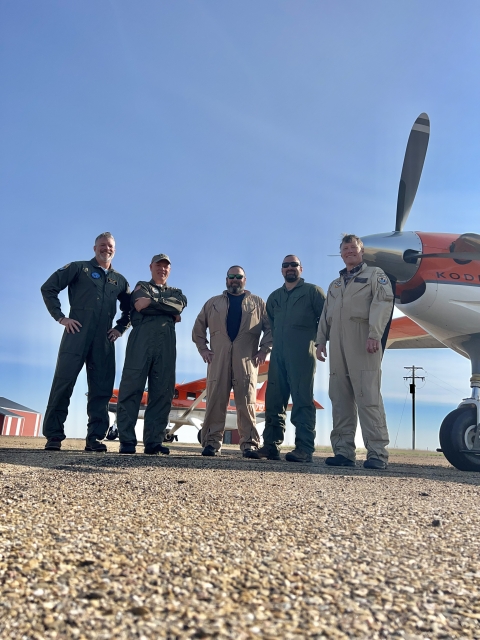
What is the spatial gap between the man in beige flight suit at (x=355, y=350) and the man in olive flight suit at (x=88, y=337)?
6.64 ft

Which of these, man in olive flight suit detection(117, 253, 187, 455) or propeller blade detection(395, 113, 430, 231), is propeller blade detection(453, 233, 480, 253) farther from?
man in olive flight suit detection(117, 253, 187, 455)

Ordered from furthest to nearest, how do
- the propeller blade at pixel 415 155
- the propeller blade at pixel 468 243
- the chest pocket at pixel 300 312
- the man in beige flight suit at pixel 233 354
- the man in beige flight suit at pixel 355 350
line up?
the propeller blade at pixel 415 155 → the propeller blade at pixel 468 243 → the man in beige flight suit at pixel 233 354 → the chest pocket at pixel 300 312 → the man in beige flight suit at pixel 355 350

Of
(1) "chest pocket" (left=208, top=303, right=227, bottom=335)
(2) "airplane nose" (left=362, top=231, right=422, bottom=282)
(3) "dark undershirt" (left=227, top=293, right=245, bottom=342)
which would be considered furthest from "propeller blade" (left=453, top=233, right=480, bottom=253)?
(1) "chest pocket" (left=208, top=303, right=227, bottom=335)

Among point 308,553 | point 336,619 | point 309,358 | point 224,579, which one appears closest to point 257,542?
point 308,553

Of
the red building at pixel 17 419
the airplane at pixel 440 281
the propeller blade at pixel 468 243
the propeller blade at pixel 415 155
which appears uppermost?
the propeller blade at pixel 415 155

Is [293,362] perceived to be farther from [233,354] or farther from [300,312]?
[233,354]

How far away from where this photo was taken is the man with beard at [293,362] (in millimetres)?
4492

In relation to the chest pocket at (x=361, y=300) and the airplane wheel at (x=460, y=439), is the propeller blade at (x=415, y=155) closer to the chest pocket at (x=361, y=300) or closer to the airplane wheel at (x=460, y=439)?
the chest pocket at (x=361, y=300)

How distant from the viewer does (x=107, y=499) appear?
1.81m

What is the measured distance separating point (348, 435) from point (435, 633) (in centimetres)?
347

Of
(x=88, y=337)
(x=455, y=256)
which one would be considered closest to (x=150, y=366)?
(x=88, y=337)

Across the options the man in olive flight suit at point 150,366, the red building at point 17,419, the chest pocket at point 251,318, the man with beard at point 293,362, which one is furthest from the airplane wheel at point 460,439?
the red building at point 17,419

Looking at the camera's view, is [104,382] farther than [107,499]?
Yes

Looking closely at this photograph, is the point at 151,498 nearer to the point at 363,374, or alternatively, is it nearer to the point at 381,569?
the point at 381,569
